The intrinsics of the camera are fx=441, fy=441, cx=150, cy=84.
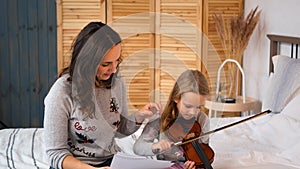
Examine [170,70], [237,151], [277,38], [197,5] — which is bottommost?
[237,151]

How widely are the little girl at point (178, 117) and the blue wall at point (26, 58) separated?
93.2 inches

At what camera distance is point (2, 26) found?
12.6 feet

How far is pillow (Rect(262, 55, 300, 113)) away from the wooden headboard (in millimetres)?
226

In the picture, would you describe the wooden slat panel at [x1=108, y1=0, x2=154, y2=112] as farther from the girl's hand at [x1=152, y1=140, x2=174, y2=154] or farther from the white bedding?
the girl's hand at [x1=152, y1=140, x2=174, y2=154]

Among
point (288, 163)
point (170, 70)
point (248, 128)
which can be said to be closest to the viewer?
point (288, 163)

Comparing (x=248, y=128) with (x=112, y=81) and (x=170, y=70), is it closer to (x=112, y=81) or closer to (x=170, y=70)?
(x=112, y=81)

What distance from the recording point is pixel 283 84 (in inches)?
104

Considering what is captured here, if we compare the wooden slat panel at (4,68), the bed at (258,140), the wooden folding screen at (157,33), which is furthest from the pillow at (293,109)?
the wooden slat panel at (4,68)

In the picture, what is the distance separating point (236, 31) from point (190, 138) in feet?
6.74

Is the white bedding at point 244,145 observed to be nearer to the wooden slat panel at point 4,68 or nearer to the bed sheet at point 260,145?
the bed sheet at point 260,145

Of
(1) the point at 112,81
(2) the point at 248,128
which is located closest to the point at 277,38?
(2) the point at 248,128

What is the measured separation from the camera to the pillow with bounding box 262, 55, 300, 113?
101 inches

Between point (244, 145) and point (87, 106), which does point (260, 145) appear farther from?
point (87, 106)

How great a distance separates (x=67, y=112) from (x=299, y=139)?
1.18 metres
